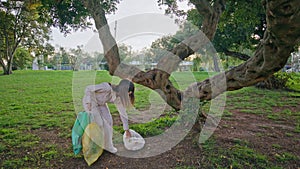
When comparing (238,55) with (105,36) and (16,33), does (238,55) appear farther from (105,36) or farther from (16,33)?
(16,33)

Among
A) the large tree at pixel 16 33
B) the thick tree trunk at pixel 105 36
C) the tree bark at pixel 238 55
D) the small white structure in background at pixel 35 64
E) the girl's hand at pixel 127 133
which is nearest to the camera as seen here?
the girl's hand at pixel 127 133

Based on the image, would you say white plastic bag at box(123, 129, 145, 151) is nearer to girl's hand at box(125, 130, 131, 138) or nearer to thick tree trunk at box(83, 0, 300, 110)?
girl's hand at box(125, 130, 131, 138)

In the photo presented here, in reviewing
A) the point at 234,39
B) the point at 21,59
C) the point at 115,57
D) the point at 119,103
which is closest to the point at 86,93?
the point at 119,103

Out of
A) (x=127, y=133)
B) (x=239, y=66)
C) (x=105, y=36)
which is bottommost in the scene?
(x=127, y=133)

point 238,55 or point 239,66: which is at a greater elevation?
point 238,55

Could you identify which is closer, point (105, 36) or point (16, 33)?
point (105, 36)

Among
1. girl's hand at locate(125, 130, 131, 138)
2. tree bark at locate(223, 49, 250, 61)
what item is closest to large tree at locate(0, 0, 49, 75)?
tree bark at locate(223, 49, 250, 61)

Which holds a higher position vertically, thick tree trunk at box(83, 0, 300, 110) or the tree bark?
the tree bark

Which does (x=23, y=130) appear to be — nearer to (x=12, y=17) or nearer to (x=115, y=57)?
(x=115, y=57)

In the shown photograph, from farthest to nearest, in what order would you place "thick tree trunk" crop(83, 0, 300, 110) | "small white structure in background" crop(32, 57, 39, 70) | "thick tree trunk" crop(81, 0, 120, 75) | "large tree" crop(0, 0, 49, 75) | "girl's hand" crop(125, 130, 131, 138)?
"small white structure in background" crop(32, 57, 39, 70) < "large tree" crop(0, 0, 49, 75) < "thick tree trunk" crop(81, 0, 120, 75) < "girl's hand" crop(125, 130, 131, 138) < "thick tree trunk" crop(83, 0, 300, 110)

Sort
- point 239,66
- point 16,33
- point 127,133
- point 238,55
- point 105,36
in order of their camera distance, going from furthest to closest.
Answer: point 16,33
point 238,55
point 105,36
point 127,133
point 239,66

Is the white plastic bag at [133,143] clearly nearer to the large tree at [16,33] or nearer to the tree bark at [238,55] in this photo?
the tree bark at [238,55]

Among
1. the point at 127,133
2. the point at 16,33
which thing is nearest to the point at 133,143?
the point at 127,133

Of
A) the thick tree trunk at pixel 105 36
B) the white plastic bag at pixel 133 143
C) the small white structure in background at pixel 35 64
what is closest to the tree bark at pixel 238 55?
the thick tree trunk at pixel 105 36
